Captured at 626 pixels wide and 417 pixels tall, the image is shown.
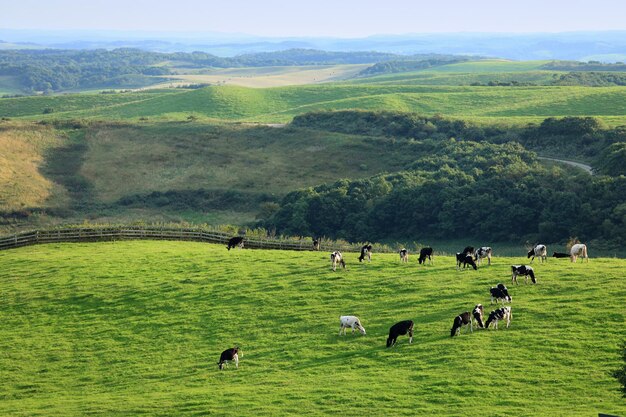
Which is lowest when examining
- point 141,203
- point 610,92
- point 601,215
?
point 141,203

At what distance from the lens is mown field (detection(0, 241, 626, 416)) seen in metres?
26.4

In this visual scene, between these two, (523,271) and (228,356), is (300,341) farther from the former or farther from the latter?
(523,271)

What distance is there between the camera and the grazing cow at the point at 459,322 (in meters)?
31.0

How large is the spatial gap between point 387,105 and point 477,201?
84503 mm

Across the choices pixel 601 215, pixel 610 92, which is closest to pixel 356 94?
pixel 610 92

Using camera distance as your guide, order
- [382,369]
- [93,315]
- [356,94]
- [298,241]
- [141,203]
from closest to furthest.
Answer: [382,369]
[93,315]
[298,241]
[141,203]
[356,94]

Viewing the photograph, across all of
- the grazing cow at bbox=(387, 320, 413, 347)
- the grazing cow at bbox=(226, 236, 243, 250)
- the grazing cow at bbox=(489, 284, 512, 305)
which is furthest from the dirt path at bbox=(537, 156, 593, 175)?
the grazing cow at bbox=(387, 320, 413, 347)

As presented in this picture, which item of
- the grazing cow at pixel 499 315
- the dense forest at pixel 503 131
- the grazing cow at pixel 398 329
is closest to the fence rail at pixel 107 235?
the grazing cow at pixel 398 329

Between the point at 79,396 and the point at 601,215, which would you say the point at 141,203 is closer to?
the point at 601,215

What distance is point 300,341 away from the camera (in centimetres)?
3247

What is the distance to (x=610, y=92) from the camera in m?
149

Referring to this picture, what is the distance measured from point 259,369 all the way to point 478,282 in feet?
40.0

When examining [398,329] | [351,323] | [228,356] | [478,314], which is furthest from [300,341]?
[478,314]

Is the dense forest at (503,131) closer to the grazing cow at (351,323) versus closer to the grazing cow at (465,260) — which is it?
the grazing cow at (465,260)
